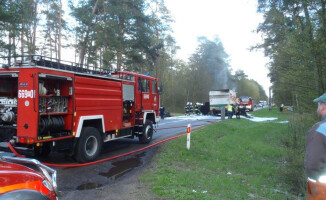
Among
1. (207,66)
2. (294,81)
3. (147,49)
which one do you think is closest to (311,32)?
(294,81)

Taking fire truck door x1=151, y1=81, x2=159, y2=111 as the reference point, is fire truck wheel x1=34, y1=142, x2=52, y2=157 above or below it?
below

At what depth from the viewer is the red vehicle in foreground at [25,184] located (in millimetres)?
2615

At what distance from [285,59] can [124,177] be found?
16.9 feet

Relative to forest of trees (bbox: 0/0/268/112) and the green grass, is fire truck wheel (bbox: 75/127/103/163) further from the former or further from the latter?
forest of trees (bbox: 0/0/268/112)

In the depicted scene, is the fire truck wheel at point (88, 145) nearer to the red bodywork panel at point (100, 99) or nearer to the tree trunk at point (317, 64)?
the red bodywork panel at point (100, 99)

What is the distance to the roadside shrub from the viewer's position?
583 centimetres

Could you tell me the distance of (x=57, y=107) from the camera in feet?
22.2

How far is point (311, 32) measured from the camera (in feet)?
19.4

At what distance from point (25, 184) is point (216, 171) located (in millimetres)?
5143

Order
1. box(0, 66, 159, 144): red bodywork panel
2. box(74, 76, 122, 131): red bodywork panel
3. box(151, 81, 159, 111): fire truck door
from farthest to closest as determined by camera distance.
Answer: box(151, 81, 159, 111): fire truck door → box(74, 76, 122, 131): red bodywork panel → box(0, 66, 159, 144): red bodywork panel

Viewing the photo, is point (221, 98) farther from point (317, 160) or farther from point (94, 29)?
point (317, 160)

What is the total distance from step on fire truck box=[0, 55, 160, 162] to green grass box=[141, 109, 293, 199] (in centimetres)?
197

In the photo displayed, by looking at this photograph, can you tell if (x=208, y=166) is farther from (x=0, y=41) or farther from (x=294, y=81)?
(x=0, y=41)

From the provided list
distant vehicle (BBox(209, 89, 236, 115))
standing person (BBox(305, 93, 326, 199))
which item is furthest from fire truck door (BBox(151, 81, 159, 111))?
distant vehicle (BBox(209, 89, 236, 115))
